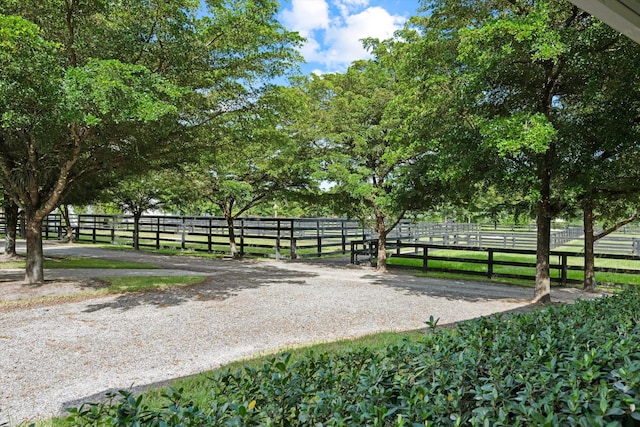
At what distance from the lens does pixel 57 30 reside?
6.70m

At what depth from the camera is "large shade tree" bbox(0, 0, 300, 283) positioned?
5.40 metres

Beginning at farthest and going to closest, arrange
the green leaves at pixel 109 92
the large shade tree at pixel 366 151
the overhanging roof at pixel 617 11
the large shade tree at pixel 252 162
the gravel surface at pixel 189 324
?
the large shade tree at pixel 366 151 → the large shade tree at pixel 252 162 → the green leaves at pixel 109 92 → the gravel surface at pixel 189 324 → the overhanging roof at pixel 617 11

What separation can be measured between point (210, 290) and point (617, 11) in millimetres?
7684

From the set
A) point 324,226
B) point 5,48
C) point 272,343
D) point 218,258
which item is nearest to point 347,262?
point 324,226

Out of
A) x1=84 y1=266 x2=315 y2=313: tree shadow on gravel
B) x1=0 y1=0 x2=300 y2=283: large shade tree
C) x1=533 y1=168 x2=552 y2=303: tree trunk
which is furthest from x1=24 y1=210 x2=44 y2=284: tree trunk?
x1=533 y1=168 x2=552 y2=303: tree trunk

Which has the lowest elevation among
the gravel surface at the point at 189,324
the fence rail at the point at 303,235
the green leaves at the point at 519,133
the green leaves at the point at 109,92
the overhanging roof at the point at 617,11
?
the gravel surface at the point at 189,324

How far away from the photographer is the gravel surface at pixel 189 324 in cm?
383

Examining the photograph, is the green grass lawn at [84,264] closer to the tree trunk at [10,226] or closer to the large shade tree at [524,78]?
the tree trunk at [10,226]

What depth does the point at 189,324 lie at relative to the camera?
5777 millimetres

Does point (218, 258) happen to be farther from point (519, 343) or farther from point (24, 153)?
point (519, 343)

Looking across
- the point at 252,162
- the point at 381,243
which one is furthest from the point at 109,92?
the point at 252,162

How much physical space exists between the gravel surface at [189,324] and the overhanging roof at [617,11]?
4140 mm

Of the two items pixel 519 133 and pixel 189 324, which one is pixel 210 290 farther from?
pixel 519 133

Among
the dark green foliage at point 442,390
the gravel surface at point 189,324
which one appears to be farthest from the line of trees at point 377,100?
the dark green foliage at point 442,390
